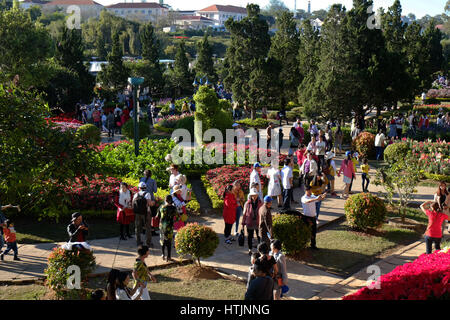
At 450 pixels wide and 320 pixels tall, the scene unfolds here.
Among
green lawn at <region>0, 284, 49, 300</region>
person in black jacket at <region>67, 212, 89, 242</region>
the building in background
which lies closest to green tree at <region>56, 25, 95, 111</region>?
green lawn at <region>0, 284, 49, 300</region>

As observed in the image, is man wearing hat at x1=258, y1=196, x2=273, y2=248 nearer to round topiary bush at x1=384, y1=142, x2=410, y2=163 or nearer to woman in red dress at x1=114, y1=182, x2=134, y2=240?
woman in red dress at x1=114, y1=182, x2=134, y2=240

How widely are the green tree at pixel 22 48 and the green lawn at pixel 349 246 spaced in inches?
766

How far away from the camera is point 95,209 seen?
11633mm

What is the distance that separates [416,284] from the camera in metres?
6.47

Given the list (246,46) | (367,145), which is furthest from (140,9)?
(367,145)

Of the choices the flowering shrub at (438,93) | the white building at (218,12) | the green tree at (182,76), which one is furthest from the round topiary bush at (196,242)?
the white building at (218,12)

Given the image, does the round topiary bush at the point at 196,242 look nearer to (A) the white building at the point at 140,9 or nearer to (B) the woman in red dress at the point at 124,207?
(B) the woman in red dress at the point at 124,207

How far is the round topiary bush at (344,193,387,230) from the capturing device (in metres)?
10.3

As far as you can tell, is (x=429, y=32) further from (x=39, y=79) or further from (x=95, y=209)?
(x=95, y=209)

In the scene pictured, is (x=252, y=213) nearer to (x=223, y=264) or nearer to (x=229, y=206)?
(x=229, y=206)

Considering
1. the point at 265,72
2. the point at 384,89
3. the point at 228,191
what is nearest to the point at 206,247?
the point at 228,191

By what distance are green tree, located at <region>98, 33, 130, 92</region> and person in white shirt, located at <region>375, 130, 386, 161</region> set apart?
75.8 ft
